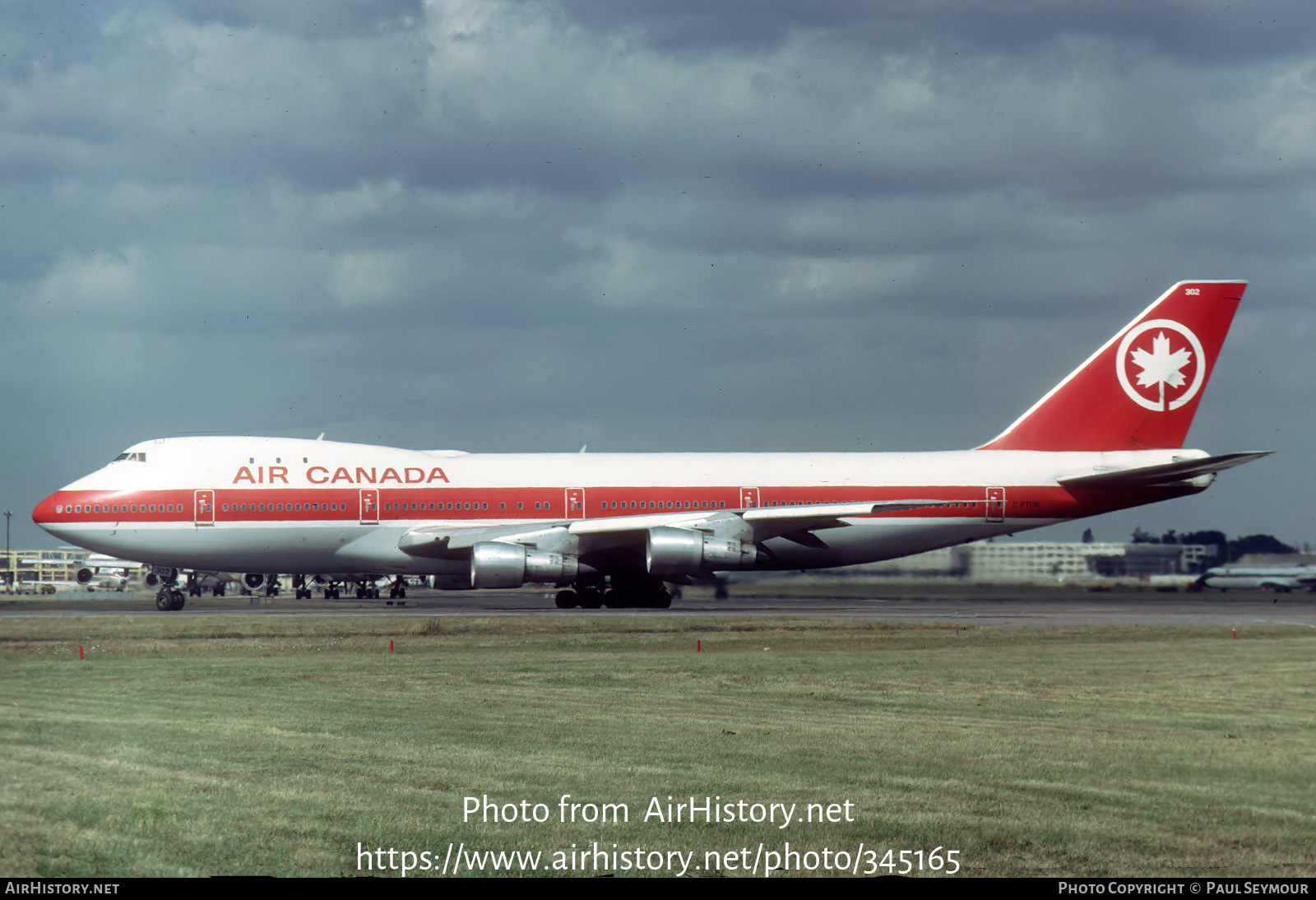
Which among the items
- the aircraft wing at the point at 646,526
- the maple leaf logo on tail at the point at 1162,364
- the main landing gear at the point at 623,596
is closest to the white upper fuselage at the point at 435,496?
the aircraft wing at the point at 646,526

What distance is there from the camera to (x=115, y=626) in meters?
28.9

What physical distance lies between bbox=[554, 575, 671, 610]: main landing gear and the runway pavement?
65cm

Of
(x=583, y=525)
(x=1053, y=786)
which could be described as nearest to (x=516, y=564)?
(x=583, y=525)

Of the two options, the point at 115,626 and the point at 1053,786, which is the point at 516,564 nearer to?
the point at 115,626

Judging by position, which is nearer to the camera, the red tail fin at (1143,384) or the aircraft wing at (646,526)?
the aircraft wing at (646,526)

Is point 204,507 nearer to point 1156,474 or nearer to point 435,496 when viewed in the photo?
point 435,496

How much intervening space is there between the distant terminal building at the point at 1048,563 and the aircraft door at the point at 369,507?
15.3 m

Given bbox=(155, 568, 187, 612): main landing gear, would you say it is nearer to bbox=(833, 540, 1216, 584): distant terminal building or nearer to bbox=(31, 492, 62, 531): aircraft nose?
bbox=(31, 492, 62, 531): aircraft nose

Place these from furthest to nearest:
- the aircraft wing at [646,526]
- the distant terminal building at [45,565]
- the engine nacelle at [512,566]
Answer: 1. the distant terminal building at [45,565]
2. the aircraft wing at [646,526]
3. the engine nacelle at [512,566]

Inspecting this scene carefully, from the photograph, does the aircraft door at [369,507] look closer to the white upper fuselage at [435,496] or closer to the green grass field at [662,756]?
the white upper fuselage at [435,496]

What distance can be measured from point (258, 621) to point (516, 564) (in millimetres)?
6973

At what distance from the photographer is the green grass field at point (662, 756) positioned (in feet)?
24.4

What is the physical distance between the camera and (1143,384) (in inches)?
1644

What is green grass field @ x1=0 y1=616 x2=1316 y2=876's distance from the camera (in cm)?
745
